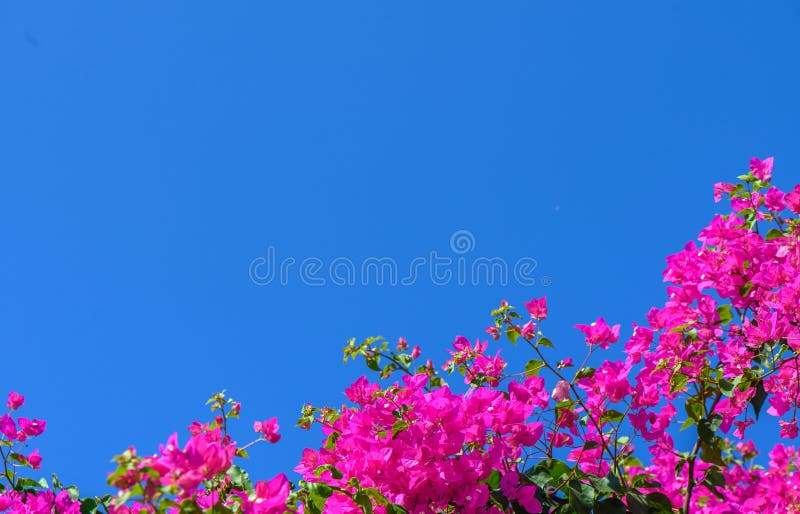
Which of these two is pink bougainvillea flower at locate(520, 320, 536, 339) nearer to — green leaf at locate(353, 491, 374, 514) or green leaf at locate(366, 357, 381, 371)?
green leaf at locate(366, 357, 381, 371)

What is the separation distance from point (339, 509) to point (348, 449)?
31cm

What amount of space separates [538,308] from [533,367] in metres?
0.28

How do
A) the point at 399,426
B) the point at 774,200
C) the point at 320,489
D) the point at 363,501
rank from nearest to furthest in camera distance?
the point at 363,501
the point at 320,489
the point at 399,426
the point at 774,200

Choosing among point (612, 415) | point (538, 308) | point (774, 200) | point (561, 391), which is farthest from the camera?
point (774, 200)

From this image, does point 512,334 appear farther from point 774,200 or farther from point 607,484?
point 774,200

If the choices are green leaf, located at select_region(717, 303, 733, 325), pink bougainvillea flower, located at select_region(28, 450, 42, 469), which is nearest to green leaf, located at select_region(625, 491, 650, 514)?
green leaf, located at select_region(717, 303, 733, 325)

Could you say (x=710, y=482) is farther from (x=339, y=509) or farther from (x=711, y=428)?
(x=339, y=509)

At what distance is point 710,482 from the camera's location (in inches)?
108

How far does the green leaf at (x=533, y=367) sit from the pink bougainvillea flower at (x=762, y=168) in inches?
58.0

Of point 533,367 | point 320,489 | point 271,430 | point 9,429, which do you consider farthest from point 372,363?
point 9,429

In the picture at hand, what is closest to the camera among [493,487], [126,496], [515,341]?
[126,496]

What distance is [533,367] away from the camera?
293 cm

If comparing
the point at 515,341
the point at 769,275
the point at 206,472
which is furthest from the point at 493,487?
the point at 769,275

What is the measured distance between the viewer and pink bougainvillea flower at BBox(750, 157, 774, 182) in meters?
3.32
